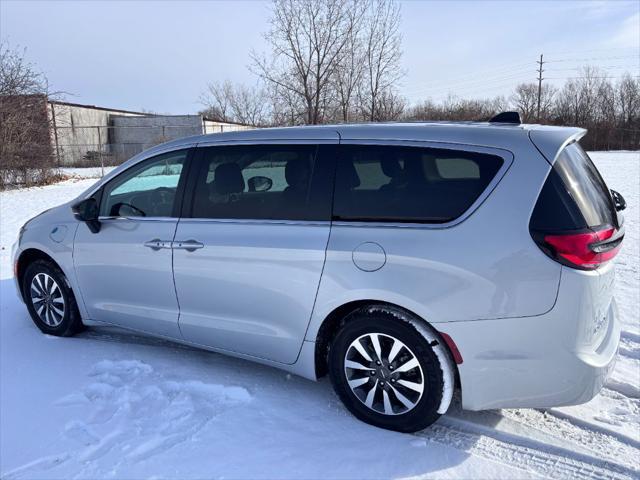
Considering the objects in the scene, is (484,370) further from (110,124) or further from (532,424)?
(110,124)

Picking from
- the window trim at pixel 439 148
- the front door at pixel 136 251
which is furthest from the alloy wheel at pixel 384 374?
the front door at pixel 136 251

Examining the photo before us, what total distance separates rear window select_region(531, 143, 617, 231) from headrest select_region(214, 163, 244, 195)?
197cm

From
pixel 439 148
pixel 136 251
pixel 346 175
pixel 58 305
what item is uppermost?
pixel 439 148

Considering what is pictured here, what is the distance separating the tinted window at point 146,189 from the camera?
12.4ft

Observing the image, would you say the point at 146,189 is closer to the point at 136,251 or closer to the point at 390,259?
the point at 136,251

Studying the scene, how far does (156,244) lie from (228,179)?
0.73 metres

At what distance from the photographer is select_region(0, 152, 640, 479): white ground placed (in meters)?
2.63

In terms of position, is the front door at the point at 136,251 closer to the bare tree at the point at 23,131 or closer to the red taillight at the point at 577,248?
the red taillight at the point at 577,248

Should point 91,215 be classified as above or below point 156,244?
above

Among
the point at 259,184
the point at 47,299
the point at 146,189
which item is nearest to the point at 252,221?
the point at 259,184

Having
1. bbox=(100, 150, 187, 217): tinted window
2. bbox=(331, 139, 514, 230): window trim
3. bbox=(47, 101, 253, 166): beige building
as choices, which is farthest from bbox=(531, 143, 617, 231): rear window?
bbox=(47, 101, 253, 166): beige building

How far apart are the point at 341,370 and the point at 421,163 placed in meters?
1.35

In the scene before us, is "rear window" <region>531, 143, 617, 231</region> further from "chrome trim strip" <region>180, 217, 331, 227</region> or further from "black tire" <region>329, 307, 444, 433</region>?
"chrome trim strip" <region>180, 217, 331, 227</region>

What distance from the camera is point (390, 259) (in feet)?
9.07
